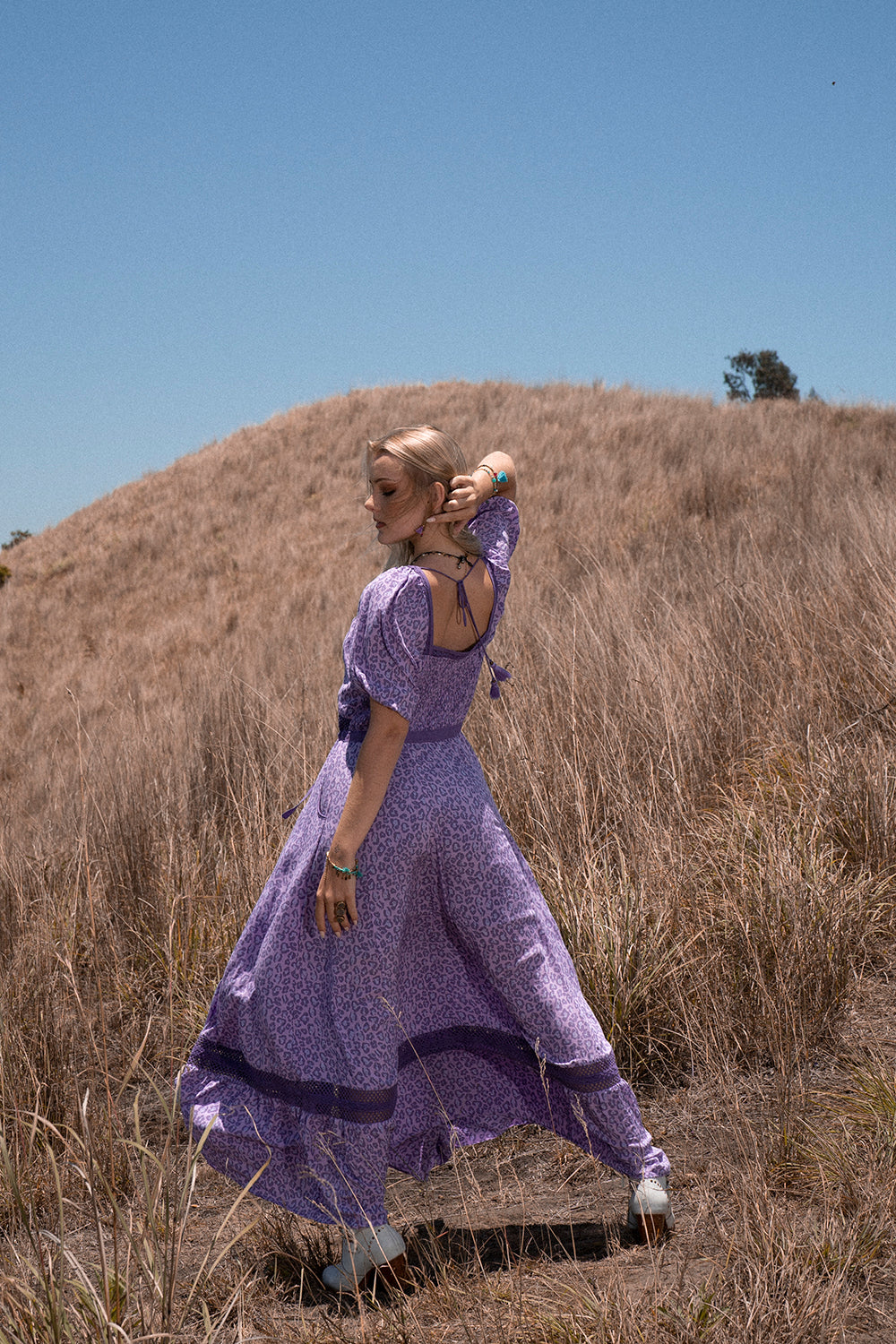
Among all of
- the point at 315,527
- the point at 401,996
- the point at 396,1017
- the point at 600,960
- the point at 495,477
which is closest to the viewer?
the point at 396,1017

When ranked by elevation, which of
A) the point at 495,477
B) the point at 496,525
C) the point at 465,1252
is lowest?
the point at 465,1252

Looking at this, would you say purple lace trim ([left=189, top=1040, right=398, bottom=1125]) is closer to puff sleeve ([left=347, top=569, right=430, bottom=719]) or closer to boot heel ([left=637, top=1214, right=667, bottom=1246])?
boot heel ([left=637, top=1214, right=667, bottom=1246])

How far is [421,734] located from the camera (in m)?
2.22

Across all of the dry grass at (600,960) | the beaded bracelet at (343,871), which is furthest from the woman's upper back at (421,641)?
the dry grass at (600,960)

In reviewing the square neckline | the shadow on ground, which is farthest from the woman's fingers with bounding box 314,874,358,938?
the shadow on ground

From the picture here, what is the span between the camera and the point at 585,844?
3633mm

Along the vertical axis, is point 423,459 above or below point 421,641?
above

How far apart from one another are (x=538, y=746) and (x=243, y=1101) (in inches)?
92.0

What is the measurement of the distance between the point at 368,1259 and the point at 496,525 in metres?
1.69

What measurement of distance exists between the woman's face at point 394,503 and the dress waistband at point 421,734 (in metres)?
0.44

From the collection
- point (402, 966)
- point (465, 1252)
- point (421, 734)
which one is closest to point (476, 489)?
point (421, 734)

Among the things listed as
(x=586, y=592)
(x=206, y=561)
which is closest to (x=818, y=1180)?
(x=586, y=592)

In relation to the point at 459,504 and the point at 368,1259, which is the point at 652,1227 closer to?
the point at 368,1259

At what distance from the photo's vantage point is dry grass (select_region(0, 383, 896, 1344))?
180cm
